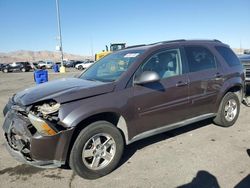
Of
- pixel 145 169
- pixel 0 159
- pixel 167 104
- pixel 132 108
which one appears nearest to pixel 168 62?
pixel 167 104

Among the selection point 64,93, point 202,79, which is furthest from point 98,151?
point 202,79

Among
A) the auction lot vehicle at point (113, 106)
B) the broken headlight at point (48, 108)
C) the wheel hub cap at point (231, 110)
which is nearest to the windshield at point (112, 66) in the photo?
the auction lot vehicle at point (113, 106)

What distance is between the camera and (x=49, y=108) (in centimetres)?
312

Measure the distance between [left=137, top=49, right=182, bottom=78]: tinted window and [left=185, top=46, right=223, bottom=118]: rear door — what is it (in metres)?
0.25

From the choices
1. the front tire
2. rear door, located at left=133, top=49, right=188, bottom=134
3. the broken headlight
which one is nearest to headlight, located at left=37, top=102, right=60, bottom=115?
the broken headlight

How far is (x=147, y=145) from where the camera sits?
175 inches

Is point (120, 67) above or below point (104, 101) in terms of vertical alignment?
above

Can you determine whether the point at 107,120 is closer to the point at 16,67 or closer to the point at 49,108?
the point at 49,108

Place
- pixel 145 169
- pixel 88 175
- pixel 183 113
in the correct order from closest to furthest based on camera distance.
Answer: pixel 88 175
pixel 145 169
pixel 183 113

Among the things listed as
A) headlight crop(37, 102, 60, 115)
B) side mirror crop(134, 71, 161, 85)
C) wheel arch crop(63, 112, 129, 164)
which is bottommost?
wheel arch crop(63, 112, 129, 164)

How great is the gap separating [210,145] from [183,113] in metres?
0.76

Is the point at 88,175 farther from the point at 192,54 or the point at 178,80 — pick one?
the point at 192,54

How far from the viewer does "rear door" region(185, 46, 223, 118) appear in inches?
174

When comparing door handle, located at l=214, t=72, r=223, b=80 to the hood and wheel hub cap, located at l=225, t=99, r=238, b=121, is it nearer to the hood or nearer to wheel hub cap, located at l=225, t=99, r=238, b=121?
wheel hub cap, located at l=225, t=99, r=238, b=121
